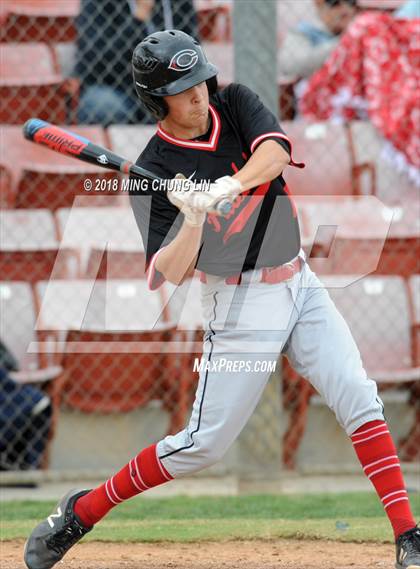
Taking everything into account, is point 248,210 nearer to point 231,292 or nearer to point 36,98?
point 231,292

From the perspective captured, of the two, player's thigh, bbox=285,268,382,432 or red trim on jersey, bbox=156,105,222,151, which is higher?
red trim on jersey, bbox=156,105,222,151

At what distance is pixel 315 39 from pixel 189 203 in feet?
13.3

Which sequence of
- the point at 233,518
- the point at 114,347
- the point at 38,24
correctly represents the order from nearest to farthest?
the point at 233,518 < the point at 114,347 < the point at 38,24

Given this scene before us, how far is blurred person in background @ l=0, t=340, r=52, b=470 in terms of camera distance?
5070 millimetres

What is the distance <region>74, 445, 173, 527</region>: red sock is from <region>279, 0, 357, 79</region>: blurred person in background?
3.87 metres

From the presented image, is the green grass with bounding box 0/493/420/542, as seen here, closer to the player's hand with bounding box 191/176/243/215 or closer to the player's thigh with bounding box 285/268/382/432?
the player's thigh with bounding box 285/268/382/432

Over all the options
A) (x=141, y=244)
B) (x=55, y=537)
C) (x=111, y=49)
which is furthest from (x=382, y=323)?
(x=55, y=537)

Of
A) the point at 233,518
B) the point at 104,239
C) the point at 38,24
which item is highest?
the point at 38,24

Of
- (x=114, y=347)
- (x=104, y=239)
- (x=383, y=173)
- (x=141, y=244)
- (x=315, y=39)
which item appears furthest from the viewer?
(x=315, y=39)

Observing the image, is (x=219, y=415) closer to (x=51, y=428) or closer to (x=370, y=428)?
(x=370, y=428)

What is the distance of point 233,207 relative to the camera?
3.34m

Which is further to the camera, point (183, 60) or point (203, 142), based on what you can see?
point (203, 142)

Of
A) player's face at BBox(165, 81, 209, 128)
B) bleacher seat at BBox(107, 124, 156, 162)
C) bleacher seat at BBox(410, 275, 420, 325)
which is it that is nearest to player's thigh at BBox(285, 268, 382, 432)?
player's face at BBox(165, 81, 209, 128)

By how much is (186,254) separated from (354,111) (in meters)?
3.60
